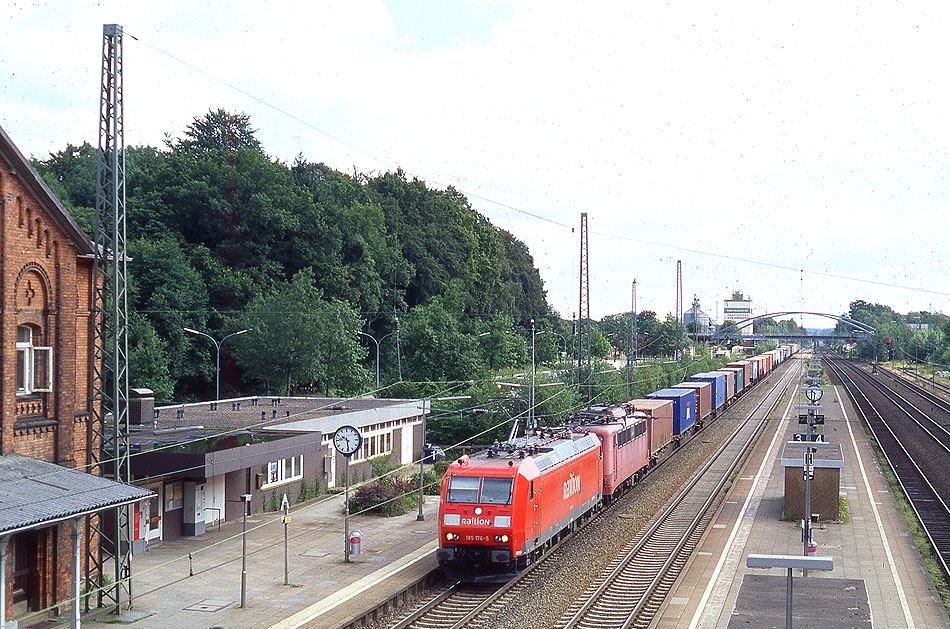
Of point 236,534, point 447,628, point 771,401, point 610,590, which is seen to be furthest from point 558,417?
point 771,401

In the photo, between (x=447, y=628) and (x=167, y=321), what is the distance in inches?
1942

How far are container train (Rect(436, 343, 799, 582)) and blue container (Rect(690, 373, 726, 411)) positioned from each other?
3250cm

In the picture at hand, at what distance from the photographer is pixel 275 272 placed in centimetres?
6994

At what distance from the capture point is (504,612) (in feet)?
61.5

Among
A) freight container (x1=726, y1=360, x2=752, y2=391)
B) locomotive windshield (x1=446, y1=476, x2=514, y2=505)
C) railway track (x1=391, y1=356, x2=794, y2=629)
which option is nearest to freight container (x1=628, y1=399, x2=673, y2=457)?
railway track (x1=391, y1=356, x2=794, y2=629)

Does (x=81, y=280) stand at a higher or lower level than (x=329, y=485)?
higher

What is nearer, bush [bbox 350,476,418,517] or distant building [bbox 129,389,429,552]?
distant building [bbox 129,389,429,552]

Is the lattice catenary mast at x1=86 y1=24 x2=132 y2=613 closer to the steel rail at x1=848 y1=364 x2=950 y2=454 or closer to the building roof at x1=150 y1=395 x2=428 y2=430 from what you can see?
the building roof at x1=150 y1=395 x2=428 y2=430

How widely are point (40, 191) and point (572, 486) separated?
631 inches

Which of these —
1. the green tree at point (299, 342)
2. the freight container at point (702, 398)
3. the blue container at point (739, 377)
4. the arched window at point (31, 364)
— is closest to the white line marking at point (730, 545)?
the freight container at point (702, 398)

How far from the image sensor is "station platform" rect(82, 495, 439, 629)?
59.9ft

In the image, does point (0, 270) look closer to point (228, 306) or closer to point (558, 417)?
point (558, 417)

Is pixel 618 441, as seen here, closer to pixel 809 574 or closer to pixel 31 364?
pixel 809 574

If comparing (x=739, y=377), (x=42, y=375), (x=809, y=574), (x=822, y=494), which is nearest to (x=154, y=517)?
(x=42, y=375)
